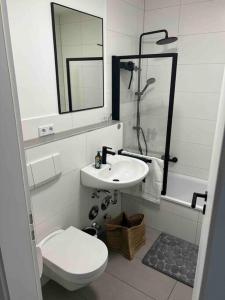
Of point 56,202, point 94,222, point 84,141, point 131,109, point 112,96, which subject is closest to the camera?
point 56,202

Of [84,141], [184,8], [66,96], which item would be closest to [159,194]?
[84,141]

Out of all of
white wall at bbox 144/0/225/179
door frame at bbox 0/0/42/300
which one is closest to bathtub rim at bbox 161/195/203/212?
white wall at bbox 144/0/225/179

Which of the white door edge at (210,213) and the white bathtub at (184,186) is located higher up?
the white door edge at (210,213)

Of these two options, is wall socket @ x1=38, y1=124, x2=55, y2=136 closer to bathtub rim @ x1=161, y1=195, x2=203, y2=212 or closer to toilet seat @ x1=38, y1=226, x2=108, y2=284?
toilet seat @ x1=38, y1=226, x2=108, y2=284

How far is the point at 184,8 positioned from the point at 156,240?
97.6 inches

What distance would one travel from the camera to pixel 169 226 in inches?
93.9

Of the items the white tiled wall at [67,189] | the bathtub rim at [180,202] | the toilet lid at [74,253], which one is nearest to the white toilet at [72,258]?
the toilet lid at [74,253]

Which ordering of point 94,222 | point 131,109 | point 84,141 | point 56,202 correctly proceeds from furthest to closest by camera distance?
point 131,109 < point 94,222 < point 84,141 < point 56,202

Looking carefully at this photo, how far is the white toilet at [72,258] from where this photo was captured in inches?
55.7

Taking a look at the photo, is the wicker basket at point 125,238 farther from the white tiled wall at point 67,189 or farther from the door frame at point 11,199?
the door frame at point 11,199

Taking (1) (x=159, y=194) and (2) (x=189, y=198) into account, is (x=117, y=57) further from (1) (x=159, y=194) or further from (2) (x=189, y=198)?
(2) (x=189, y=198)

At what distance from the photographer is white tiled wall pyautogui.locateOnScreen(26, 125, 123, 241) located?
1604 millimetres

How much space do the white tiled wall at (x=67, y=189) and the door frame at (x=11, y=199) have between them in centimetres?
79

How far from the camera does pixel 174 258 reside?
211cm
